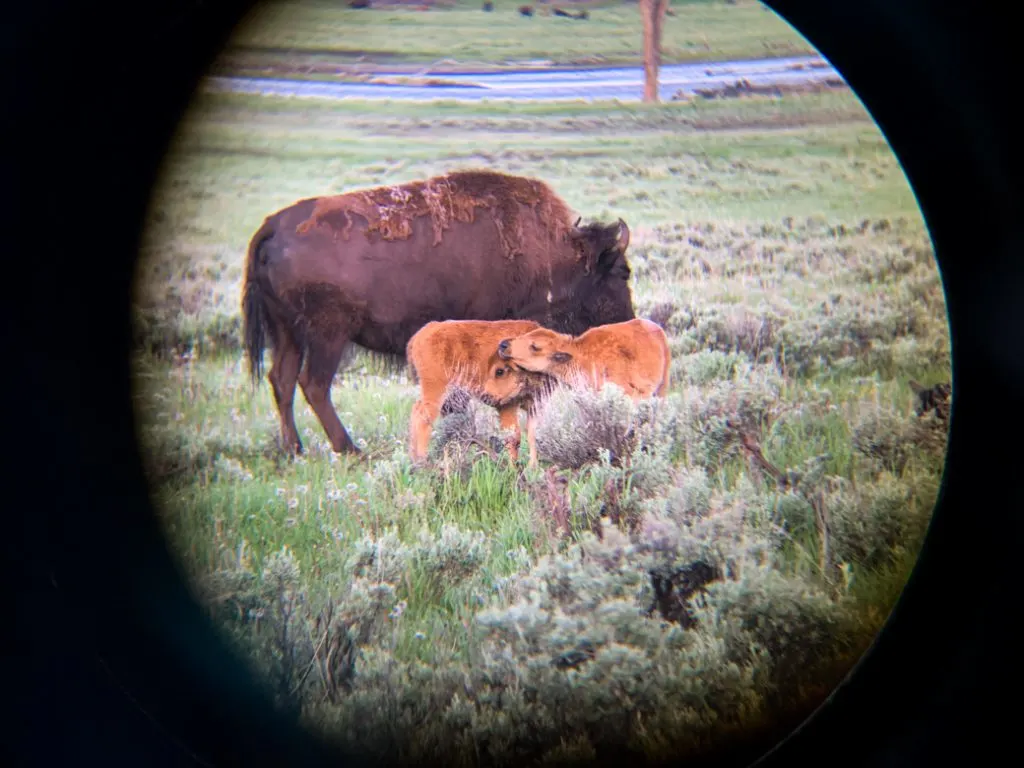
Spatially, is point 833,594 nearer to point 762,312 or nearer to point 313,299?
point 762,312

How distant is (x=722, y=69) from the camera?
283 centimetres

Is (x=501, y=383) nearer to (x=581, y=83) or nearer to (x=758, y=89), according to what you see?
(x=581, y=83)

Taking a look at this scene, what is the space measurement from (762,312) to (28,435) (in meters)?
2.17

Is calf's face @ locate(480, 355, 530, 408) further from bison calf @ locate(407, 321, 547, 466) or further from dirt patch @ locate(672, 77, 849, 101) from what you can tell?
dirt patch @ locate(672, 77, 849, 101)

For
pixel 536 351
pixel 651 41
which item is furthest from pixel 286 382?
pixel 651 41

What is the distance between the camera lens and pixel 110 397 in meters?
2.35

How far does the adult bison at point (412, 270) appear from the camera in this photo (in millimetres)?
3127

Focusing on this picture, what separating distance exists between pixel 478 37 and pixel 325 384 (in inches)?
53.0

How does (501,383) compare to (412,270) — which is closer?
(501,383)

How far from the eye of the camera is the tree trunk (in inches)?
104

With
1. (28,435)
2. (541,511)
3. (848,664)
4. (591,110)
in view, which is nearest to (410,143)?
(591,110)

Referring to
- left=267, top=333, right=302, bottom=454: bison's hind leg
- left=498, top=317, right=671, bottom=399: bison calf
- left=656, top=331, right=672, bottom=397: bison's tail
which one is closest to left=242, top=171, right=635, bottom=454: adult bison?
left=267, top=333, right=302, bottom=454: bison's hind leg

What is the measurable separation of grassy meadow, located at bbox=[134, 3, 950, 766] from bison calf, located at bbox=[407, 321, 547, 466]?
20 cm

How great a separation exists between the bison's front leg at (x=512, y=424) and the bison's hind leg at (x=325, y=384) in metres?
0.52
